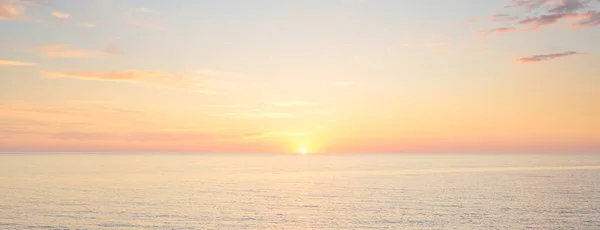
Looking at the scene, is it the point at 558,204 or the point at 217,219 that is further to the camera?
the point at 558,204

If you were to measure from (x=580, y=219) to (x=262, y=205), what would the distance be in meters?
39.4

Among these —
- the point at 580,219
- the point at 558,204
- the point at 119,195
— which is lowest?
the point at 580,219

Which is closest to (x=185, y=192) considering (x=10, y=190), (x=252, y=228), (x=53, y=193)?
(x=53, y=193)

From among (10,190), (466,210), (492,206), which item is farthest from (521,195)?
(10,190)

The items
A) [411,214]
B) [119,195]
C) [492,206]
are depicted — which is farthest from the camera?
[119,195]

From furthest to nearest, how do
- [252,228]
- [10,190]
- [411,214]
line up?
[10,190] < [411,214] < [252,228]

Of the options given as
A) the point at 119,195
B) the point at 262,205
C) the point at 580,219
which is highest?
the point at 119,195

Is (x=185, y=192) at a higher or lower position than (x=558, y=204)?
higher

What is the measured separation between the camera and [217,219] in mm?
53969

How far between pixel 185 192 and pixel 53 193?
833 inches

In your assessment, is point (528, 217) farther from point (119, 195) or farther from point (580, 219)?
point (119, 195)

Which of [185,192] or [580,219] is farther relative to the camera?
[185,192]

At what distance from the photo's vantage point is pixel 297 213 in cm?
5900

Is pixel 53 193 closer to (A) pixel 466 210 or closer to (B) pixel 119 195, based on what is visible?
(B) pixel 119 195
